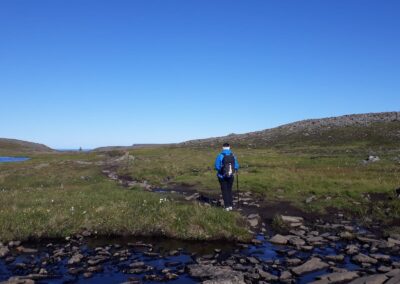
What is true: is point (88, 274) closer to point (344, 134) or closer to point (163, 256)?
point (163, 256)

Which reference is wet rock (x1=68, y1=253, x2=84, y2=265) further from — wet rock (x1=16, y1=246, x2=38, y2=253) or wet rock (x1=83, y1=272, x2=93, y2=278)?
wet rock (x1=16, y1=246, x2=38, y2=253)

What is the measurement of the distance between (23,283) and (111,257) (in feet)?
11.6

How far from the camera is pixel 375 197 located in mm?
23875

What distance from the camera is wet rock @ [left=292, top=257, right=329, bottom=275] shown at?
12602mm

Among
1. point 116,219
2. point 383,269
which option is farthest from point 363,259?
point 116,219

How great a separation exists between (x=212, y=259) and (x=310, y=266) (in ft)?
11.5

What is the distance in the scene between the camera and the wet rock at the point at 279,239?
629 inches

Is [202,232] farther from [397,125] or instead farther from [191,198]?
[397,125]

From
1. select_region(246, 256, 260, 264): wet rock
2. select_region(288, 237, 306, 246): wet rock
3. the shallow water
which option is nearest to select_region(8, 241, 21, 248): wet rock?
the shallow water

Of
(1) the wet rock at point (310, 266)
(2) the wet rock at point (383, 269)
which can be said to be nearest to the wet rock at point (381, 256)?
(2) the wet rock at point (383, 269)

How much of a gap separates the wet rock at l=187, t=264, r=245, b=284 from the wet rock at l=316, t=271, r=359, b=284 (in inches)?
102

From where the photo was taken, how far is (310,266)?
1291 cm

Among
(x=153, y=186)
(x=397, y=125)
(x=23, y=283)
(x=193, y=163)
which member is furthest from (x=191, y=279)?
(x=397, y=125)

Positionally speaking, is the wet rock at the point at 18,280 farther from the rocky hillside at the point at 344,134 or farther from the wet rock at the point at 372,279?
the rocky hillside at the point at 344,134
